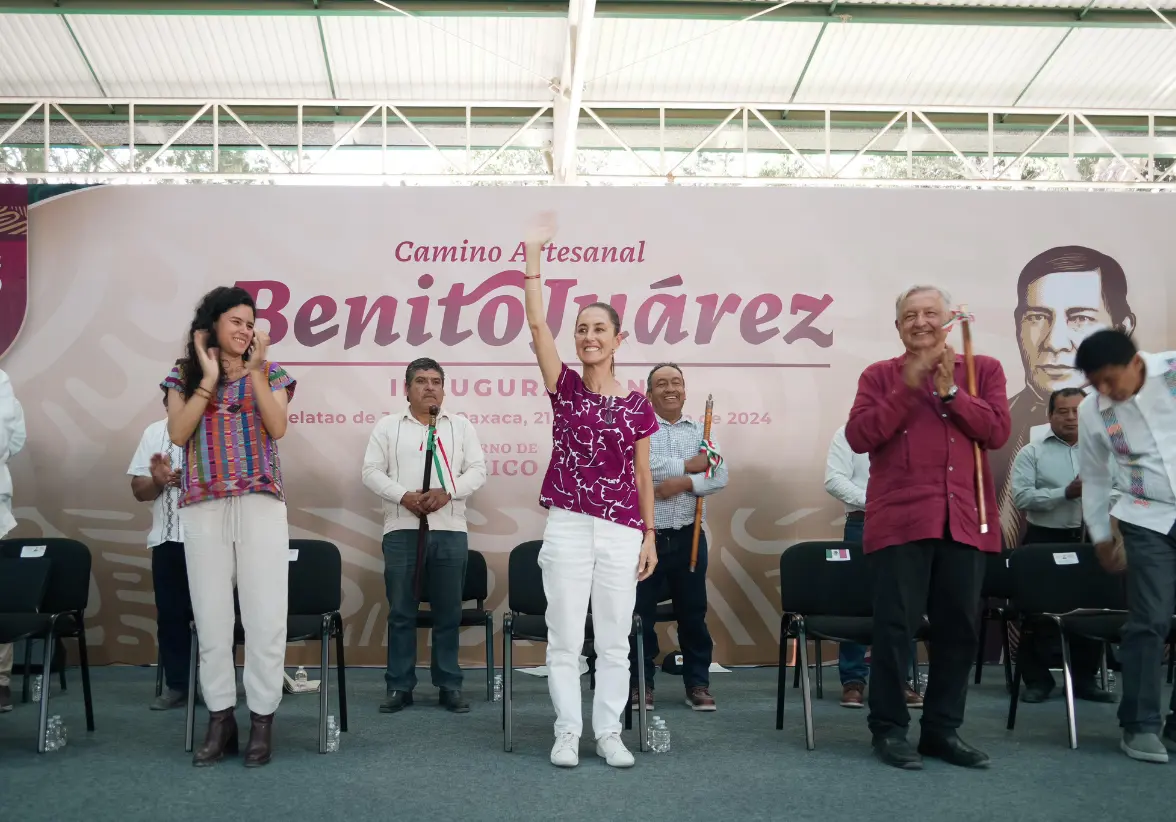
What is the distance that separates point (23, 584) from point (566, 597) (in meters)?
2.41

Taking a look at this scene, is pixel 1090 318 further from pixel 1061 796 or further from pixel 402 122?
pixel 402 122

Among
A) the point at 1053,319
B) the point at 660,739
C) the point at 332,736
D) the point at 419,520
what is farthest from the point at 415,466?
the point at 1053,319

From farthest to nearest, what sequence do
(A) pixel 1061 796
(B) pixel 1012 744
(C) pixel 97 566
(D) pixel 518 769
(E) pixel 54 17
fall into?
1. (E) pixel 54 17
2. (C) pixel 97 566
3. (B) pixel 1012 744
4. (D) pixel 518 769
5. (A) pixel 1061 796

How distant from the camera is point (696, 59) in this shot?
8094 mm

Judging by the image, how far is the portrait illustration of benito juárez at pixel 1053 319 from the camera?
599 cm

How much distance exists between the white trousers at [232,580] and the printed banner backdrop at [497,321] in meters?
2.22

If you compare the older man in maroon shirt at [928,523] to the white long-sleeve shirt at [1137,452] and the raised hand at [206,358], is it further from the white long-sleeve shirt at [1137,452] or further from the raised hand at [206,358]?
the raised hand at [206,358]

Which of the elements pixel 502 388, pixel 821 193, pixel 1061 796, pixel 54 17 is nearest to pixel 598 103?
pixel 821 193

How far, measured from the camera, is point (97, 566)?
576 cm

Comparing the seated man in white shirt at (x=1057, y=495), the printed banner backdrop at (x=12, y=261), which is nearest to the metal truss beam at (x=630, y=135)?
the printed banner backdrop at (x=12, y=261)

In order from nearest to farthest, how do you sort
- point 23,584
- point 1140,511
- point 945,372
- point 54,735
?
point 945,372, point 1140,511, point 54,735, point 23,584

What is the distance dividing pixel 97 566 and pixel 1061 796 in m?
4.93

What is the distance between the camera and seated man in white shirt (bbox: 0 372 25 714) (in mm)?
4402

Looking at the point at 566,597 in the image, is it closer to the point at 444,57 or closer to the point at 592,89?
the point at 444,57
